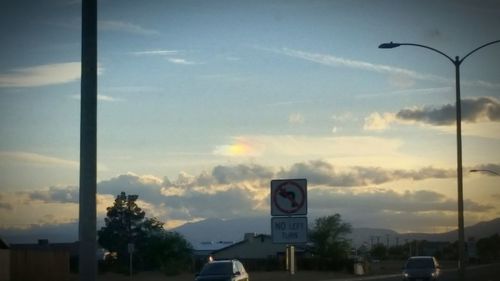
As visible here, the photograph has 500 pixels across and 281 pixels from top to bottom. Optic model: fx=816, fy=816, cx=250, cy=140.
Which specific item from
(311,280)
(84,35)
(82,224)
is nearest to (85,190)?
(82,224)

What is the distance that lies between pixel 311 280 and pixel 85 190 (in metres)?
58.1

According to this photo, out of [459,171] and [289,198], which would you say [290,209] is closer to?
[289,198]

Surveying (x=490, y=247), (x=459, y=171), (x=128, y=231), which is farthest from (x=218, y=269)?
(x=490, y=247)

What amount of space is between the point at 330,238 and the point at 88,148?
90098 millimetres

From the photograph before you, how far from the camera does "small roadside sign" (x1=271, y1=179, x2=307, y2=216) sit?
13055 mm

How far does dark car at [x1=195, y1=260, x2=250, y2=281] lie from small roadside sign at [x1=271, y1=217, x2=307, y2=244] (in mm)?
17698

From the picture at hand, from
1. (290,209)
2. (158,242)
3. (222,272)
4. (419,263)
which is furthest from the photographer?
(158,242)

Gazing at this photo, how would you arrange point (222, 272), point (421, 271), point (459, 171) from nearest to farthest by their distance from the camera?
point (222, 272), point (459, 171), point (421, 271)

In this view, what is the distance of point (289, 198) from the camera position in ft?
43.1

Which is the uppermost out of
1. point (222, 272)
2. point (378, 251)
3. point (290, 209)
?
point (290, 209)

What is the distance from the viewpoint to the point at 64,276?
4828 cm

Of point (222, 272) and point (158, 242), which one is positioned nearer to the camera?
point (222, 272)

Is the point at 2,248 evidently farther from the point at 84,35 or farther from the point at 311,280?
the point at 84,35

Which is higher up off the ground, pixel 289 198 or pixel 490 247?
pixel 289 198
